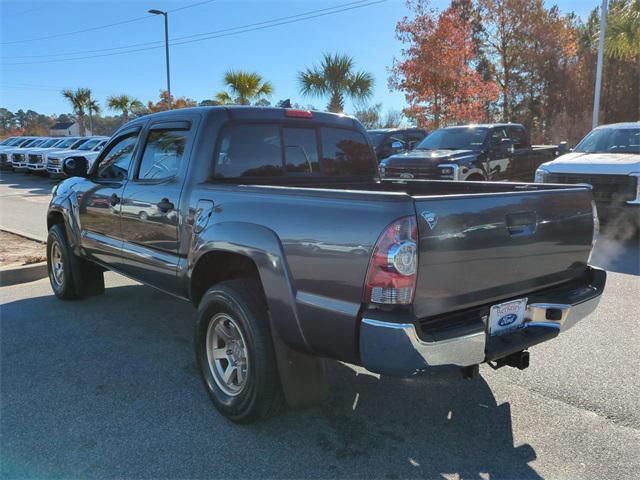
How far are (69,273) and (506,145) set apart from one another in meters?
8.95

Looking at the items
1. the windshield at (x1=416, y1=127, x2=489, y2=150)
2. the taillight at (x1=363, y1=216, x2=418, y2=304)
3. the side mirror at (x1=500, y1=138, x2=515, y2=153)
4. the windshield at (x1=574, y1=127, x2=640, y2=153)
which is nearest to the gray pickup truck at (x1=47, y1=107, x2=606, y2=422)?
→ the taillight at (x1=363, y1=216, x2=418, y2=304)

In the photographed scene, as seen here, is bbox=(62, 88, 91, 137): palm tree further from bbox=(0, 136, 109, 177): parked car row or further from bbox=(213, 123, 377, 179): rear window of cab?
bbox=(213, 123, 377, 179): rear window of cab

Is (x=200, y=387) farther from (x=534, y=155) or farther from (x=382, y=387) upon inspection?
(x=534, y=155)

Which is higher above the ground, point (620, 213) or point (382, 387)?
point (620, 213)

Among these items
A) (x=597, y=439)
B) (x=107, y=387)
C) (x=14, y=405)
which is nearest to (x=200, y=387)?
(x=107, y=387)

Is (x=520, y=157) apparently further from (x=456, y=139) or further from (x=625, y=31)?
(x=625, y=31)

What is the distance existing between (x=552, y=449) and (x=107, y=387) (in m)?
2.90

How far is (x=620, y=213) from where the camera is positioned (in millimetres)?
8141

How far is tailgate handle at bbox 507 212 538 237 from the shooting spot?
9.31ft

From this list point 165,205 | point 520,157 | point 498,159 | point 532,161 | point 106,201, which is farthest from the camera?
point 532,161

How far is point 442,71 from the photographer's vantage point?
2214 centimetres

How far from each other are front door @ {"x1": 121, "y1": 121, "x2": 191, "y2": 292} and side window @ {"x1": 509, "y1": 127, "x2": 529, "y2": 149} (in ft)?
30.7

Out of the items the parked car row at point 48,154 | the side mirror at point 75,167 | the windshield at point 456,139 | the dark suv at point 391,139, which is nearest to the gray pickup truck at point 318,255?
the side mirror at point 75,167

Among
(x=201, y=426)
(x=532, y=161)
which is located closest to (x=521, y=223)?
(x=201, y=426)
